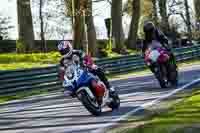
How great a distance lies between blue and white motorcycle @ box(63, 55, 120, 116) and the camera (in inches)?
496

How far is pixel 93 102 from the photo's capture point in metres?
12.8

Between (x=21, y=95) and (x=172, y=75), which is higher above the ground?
(x=172, y=75)

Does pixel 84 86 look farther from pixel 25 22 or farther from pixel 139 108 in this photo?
pixel 25 22

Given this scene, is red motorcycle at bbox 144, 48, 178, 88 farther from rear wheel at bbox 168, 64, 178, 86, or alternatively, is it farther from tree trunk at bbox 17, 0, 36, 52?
tree trunk at bbox 17, 0, 36, 52

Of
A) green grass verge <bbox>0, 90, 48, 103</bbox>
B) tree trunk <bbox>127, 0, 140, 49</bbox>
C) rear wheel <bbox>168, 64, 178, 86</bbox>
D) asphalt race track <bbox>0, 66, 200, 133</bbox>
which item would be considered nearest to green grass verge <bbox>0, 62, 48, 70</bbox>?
green grass verge <bbox>0, 90, 48, 103</bbox>

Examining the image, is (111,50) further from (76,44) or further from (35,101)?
(35,101)

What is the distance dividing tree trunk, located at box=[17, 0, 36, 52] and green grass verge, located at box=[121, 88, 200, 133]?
26.1m

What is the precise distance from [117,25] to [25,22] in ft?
28.6

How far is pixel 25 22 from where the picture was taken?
38500 mm

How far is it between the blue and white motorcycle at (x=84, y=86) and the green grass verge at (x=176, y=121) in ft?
4.87

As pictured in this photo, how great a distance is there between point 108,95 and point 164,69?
4793 mm

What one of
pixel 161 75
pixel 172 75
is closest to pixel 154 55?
pixel 161 75

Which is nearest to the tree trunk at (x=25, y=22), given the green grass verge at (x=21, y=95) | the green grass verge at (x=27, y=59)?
the green grass verge at (x=27, y=59)

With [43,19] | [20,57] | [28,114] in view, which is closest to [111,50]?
[20,57]
